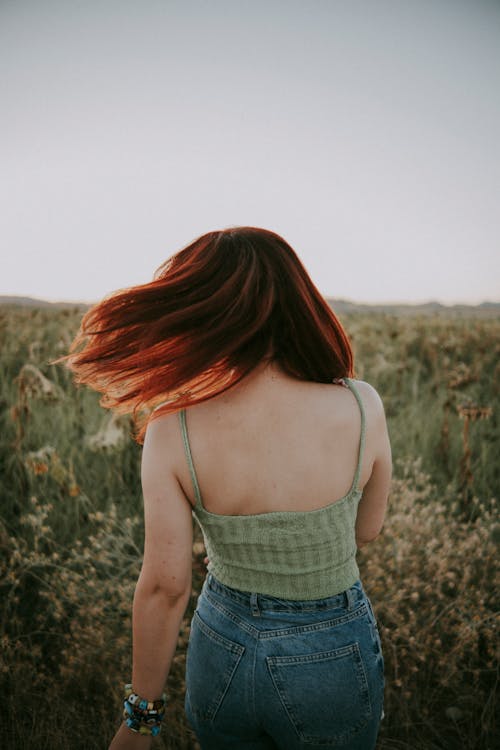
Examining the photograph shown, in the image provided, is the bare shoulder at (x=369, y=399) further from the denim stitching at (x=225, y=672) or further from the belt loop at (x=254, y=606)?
the denim stitching at (x=225, y=672)

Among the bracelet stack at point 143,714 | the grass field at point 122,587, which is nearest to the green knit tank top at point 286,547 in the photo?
the bracelet stack at point 143,714

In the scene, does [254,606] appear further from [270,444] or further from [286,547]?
[270,444]

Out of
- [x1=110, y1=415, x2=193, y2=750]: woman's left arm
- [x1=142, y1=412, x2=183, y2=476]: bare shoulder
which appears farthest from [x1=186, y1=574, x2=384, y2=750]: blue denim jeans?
[x1=142, y1=412, x2=183, y2=476]: bare shoulder

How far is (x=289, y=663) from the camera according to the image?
1152mm

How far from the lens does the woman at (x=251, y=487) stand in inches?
45.0

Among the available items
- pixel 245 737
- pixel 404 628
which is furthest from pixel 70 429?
pixel 245 737

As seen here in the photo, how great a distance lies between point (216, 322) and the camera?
1160 mm

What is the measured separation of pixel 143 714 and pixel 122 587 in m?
1.29

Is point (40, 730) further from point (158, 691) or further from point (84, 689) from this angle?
point (158, 691)

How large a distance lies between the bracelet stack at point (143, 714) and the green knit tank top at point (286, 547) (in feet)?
1.21

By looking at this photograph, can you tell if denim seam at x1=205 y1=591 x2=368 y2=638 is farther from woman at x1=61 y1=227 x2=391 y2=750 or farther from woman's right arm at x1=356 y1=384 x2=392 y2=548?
woman's right arm at x1=356 y1=384 x2=392 y2=548

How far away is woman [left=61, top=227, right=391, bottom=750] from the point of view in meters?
1.14

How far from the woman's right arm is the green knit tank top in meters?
0.04

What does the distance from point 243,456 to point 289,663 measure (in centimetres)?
50
